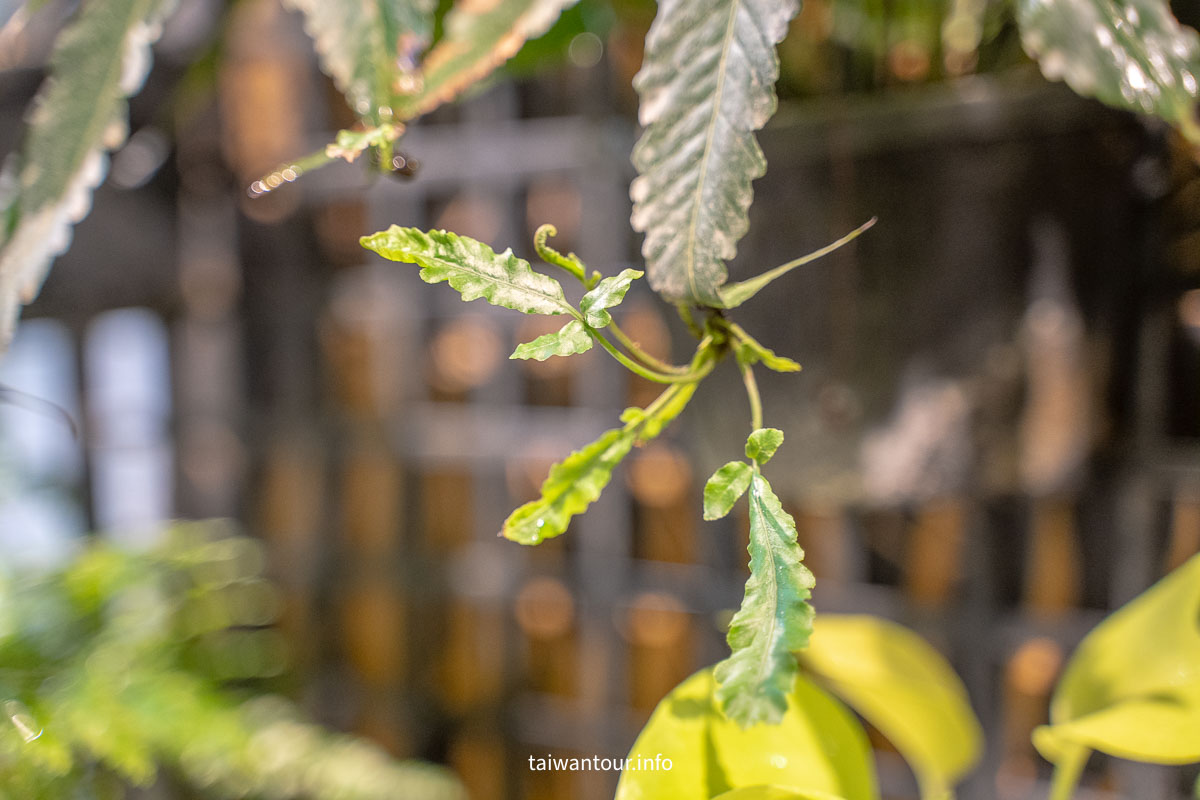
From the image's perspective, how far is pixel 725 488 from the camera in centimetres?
16

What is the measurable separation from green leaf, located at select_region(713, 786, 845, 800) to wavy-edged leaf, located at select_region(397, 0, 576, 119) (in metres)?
0.22

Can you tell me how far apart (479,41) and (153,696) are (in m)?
0.41

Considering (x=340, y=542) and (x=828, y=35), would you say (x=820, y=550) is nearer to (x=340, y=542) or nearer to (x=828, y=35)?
(x=828, y=35)

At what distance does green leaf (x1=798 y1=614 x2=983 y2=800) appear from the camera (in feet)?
0.93

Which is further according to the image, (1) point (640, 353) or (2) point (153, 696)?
(2) point (153, 696)

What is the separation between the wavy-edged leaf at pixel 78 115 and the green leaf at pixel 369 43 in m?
0.06

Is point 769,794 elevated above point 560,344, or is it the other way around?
point 560,344

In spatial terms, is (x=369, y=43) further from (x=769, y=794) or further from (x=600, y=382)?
(x=600, y=382)

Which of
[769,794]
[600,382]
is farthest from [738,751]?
[600,382]

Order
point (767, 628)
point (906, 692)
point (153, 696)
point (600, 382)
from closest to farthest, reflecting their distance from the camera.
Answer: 1. point (767, 628)
2. point (906, 692)
3. point (153, 696)
4. point (600, 382)

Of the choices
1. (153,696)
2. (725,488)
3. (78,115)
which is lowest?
(153,696)

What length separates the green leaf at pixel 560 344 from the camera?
151 mm

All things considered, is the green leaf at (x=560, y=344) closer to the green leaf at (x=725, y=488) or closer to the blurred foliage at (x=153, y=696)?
the green leaf at (x=725, y=488)

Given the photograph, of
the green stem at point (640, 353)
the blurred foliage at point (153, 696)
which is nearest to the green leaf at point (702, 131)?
the green stem at point (640, 353)
